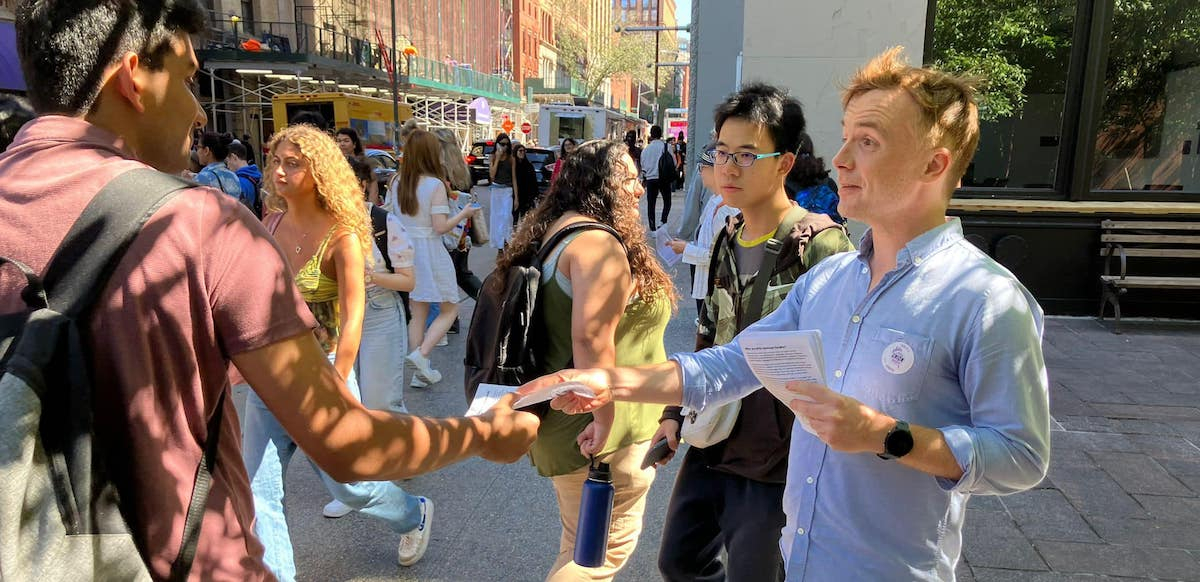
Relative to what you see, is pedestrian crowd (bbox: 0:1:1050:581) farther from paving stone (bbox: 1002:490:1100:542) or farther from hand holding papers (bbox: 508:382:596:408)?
paving stone (bbox: 1002:490:1100:542)

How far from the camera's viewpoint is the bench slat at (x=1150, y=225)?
778 centimetres

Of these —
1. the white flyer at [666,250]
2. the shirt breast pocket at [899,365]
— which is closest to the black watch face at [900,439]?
the shirt breast pocket at [899,365]

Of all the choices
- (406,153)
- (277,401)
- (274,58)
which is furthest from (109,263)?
(274,58)

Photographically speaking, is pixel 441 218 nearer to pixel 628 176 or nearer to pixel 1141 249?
pixel 628 176

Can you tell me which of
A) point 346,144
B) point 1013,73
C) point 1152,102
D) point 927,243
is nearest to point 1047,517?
point 927,243

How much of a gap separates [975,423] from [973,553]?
2.52m

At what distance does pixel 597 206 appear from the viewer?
9.04 ft

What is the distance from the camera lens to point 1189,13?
8.30 meters

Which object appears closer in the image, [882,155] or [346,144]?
[882,155]

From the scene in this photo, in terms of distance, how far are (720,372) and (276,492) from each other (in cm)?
201

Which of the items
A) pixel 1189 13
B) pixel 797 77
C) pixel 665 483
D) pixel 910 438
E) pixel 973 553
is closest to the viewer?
pixel 910 438

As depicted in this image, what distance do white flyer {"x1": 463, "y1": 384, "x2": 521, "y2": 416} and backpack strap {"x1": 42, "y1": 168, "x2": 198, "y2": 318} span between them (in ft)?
2.70

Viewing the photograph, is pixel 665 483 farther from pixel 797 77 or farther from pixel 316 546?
pixel 797 77

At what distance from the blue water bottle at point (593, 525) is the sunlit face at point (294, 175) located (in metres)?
1.94
